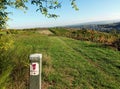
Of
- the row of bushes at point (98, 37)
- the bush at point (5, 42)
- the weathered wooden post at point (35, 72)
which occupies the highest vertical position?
the bush at point (5, 42)

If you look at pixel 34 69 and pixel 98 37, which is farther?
pixel 98 37

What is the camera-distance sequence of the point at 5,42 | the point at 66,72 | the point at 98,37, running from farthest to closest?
the point at 98,37, the point at 66,72, the point at 5,42

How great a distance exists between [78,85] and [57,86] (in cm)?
74

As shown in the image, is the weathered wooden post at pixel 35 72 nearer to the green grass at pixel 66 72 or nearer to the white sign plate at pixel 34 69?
the white sign plate at pixel 34 69

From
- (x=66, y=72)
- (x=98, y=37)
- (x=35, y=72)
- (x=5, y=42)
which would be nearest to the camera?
(x=35, y=72)

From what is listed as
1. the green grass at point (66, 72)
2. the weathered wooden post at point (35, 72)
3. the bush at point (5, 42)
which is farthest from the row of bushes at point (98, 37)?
the weathered wooden post at point (35, 72)

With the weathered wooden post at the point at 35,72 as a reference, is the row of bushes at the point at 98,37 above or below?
below

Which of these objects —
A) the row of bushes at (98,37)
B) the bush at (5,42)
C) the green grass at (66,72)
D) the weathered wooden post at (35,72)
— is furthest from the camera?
the row of bushes at (98,37)

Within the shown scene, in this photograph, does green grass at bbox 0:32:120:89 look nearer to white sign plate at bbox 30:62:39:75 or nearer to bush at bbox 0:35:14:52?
bush at bbox 0:35:14:52

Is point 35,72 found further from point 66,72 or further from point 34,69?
point 66,72

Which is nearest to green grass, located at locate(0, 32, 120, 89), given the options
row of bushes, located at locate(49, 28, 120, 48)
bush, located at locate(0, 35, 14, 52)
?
bush, located at locate(0, 35, 14, 52)

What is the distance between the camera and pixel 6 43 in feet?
20.1

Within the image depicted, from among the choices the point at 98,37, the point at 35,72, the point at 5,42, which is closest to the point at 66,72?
the point at 5,42

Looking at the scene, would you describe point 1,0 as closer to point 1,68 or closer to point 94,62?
point 1,68
